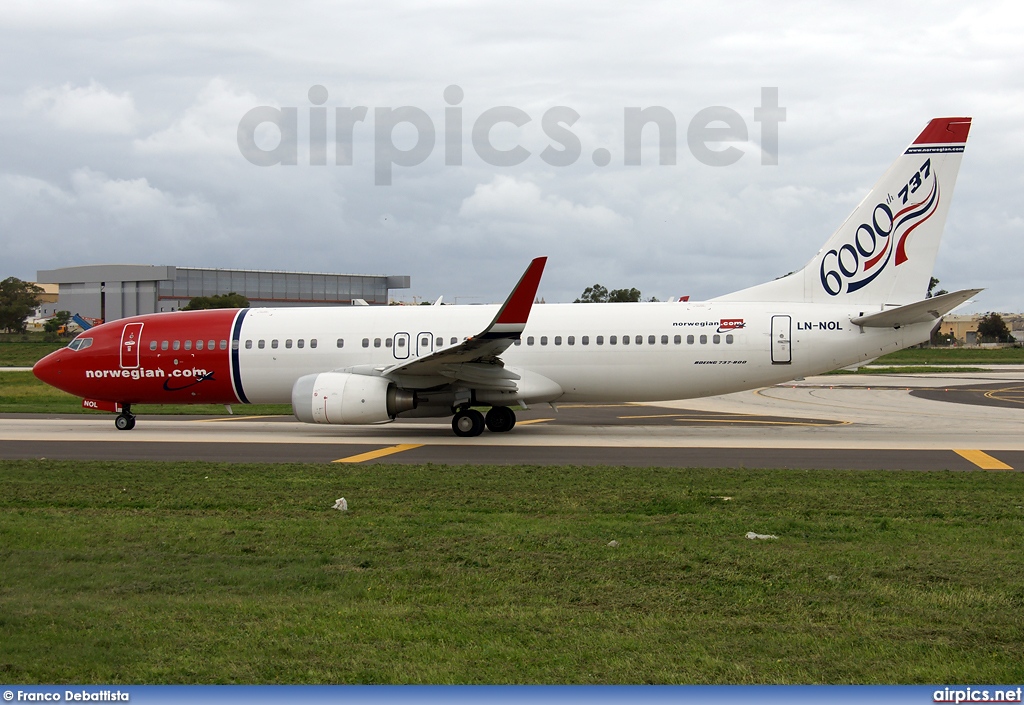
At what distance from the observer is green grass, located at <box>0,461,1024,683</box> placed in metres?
5.91

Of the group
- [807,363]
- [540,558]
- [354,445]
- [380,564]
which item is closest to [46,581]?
[380,564]

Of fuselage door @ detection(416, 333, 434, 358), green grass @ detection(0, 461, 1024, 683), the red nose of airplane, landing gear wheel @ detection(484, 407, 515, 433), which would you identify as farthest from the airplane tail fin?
the red nose of airplane

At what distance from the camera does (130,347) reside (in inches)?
965

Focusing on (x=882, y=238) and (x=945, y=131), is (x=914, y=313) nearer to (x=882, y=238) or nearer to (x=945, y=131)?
(x=882, y=238)

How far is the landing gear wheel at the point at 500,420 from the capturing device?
23.0m

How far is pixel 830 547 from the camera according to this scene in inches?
367

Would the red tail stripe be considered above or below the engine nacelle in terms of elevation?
above

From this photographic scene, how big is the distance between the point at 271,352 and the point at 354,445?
5.06m

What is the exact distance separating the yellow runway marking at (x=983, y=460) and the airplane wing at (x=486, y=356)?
8560mm

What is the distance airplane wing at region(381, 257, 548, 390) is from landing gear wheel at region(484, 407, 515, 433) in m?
1.05

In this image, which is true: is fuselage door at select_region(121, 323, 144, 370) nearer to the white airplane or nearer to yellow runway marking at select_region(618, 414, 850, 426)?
the white airplane

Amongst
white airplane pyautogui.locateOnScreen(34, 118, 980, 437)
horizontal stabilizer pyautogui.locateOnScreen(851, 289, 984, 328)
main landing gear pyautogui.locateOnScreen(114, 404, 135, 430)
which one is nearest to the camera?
horizontal stabilizer pyautogui.locateOnScreen(851, 289, 984, 328)

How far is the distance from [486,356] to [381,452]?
376 cm

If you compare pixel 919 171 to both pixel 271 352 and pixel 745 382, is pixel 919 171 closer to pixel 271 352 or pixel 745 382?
pixel 745 382
